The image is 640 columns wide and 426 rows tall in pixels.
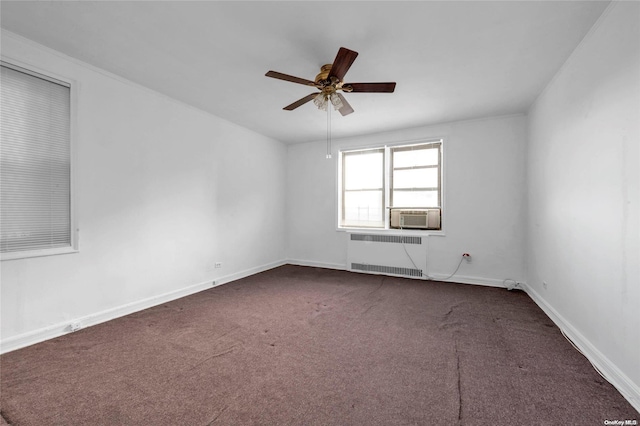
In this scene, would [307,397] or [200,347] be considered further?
[200,347]

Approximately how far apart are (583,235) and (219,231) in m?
4.46

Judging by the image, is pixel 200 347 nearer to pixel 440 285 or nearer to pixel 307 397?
pixel 307 397

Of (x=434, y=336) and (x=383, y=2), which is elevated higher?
Answer: (x=383, y=2)

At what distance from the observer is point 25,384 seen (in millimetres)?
1853

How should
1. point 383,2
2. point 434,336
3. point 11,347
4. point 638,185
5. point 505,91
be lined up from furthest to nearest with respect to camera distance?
point 505,91 < point 434,336 < point 11,347 < point 383,2 < point 638,185

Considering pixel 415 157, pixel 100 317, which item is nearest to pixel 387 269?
pixel 415 157

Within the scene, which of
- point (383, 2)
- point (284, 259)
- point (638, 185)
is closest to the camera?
point (638, 185)

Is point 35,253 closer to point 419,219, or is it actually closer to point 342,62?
point 342,62

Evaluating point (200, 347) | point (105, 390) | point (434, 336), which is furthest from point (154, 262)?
point (434, 336)

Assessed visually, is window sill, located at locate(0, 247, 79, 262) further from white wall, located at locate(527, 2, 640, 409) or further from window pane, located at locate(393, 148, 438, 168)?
window pane, located at locate(393, 148, 438, 168)

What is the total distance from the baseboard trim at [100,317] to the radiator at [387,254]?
2352mm

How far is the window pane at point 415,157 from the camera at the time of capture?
4840 millimetres

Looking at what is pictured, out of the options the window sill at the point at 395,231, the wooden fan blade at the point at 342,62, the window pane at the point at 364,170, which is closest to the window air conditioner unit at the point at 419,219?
the window sill at the point at 395,231

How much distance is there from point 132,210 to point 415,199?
4376 mm
